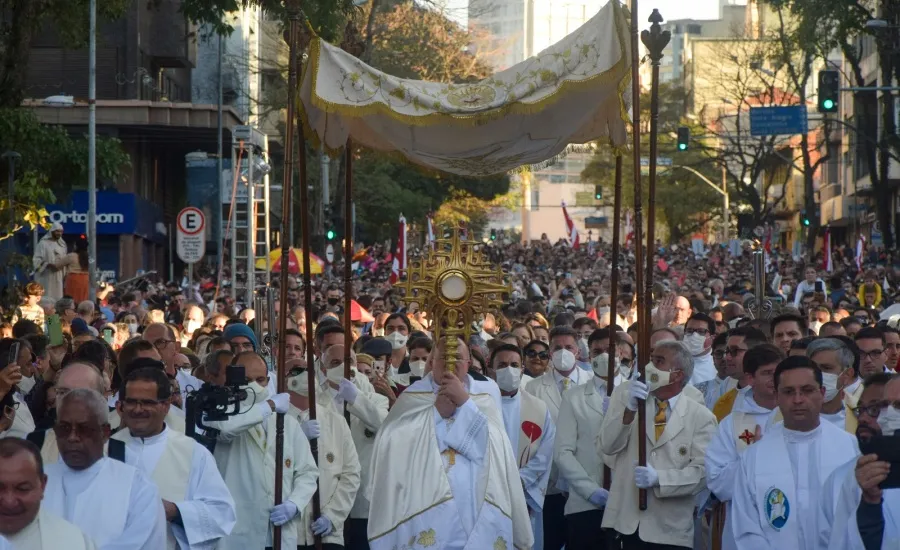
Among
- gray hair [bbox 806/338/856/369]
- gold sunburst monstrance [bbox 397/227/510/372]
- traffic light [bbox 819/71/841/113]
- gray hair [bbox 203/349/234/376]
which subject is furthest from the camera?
traffic light [bbox 819/71/841/113]

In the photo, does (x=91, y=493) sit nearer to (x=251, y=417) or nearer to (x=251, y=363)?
(x=251, y=417)

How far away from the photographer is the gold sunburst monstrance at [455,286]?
8812 mm

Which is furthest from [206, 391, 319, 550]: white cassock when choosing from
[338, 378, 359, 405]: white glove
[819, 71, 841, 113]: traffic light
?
[819, 71, 841, 113]: traffic light

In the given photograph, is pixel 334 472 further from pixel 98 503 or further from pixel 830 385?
pixel 98 503

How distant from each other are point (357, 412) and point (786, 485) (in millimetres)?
3356

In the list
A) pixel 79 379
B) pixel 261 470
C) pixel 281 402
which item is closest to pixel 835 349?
pixel 281 402

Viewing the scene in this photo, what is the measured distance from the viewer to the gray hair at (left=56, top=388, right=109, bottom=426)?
6566mm

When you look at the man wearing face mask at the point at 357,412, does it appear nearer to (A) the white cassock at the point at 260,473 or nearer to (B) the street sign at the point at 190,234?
(A) the white cassock at the point at 260,473

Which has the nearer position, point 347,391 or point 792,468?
point 792,468

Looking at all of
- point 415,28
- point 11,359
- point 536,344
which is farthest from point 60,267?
point 415,28

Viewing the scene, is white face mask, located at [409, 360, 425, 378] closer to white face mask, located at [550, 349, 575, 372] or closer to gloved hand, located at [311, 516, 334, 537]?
white face mask, located at [550, 349, 575, 372]

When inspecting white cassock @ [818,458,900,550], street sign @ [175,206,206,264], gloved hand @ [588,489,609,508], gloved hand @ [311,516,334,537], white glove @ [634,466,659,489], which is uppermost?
street sign @ [175,206,206,264]

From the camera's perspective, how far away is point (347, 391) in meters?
9.95

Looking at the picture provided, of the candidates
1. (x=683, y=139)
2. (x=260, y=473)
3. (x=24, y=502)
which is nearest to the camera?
(x=24, y=502)
